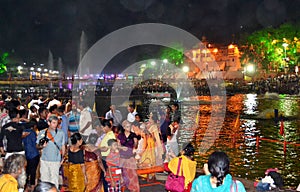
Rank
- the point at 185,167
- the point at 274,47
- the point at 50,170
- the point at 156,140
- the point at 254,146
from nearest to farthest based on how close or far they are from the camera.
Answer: the point at 185,167
the point at 50,170
the point at 156,140
the point at 254,146
the point at 274,47

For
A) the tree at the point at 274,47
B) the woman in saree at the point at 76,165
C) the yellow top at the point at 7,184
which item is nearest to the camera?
the yellow top at the point at 7,184

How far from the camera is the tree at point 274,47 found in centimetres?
7056

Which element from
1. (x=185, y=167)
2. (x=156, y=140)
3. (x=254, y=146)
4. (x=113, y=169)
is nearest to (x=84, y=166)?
(x=113, y=169)

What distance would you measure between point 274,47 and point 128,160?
72.2 meters

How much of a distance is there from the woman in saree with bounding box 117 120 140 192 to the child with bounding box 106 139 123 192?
0.68ft

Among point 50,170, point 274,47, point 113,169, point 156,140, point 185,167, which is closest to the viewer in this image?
point 185,167

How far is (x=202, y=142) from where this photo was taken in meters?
20.3

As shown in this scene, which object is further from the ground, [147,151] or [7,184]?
[7,184]

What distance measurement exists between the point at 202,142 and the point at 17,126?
13389 mm

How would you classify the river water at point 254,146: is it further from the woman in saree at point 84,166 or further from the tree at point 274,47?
the tree at point 274,47

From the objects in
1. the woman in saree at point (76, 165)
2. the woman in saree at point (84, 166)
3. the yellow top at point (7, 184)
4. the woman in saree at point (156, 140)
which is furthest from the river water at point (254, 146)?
the yellow top at point (7, 184)

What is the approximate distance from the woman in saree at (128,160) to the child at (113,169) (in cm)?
21

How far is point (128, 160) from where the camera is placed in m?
8.06

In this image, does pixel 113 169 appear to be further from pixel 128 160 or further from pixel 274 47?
pixel 274 47
